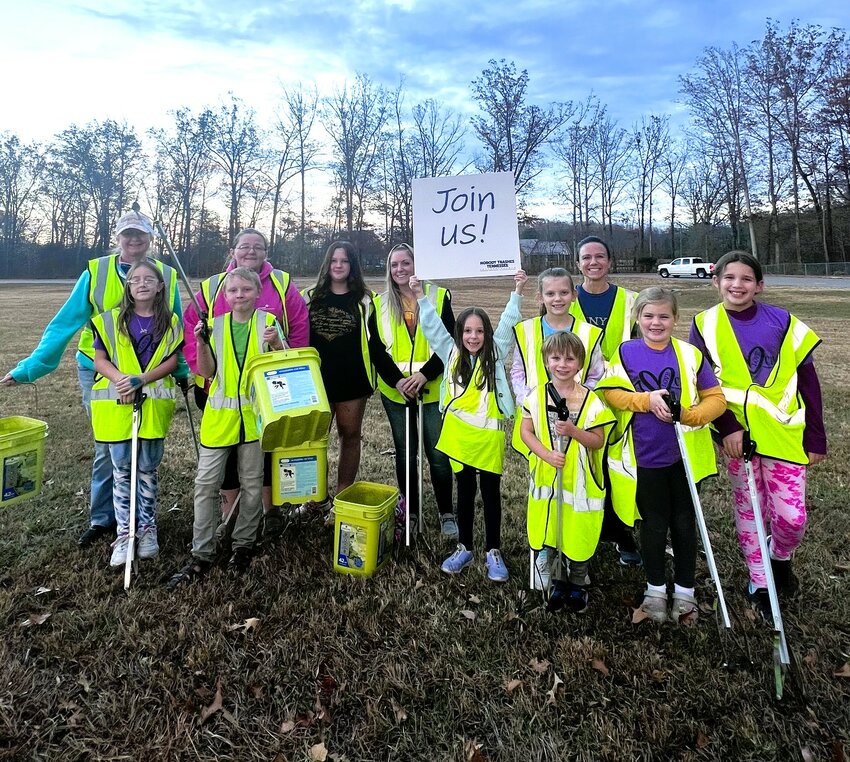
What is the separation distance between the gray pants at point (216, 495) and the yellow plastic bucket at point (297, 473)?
17cm

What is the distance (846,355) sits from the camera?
470 inches

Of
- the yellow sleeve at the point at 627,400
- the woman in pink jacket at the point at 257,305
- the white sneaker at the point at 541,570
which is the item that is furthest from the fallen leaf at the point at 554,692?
the woman in pink jacket at the point at 257,305

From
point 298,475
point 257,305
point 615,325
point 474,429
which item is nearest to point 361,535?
point 298,475

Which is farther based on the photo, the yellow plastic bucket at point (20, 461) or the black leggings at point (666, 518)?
the yellow plastic bucket at point (20, 461)

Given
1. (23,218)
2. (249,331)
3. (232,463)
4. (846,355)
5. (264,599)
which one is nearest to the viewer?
(264,599)

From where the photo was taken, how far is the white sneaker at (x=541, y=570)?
358 centimetres

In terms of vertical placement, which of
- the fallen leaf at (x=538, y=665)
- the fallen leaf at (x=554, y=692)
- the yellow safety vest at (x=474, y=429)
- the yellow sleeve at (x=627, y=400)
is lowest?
the fallen leaf at (x=554, y=692)

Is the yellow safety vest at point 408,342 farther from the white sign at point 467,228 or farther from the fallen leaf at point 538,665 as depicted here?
the fallen leaf at point 538,665

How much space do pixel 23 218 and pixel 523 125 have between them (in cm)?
4160

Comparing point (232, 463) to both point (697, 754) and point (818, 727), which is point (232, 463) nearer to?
point (697, 754)

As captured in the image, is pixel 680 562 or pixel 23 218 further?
pixel 23 218

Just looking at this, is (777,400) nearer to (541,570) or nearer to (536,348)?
(536,348)

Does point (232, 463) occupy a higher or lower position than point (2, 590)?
higher

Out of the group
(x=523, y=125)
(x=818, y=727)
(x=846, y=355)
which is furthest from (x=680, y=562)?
(x=523, y=125)
